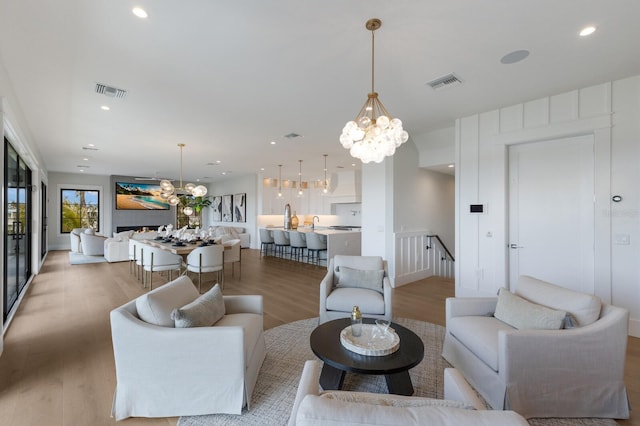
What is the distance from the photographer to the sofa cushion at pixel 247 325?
2.11m

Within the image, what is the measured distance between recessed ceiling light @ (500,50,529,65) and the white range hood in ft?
21.2

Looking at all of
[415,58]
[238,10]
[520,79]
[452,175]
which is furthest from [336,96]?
[452,175]

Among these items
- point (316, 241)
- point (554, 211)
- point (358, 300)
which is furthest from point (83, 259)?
point (554, 211)

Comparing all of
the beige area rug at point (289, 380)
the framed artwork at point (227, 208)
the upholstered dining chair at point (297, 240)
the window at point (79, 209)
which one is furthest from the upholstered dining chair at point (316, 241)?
the window at point (79, 209)

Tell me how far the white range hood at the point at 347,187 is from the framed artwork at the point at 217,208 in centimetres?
544

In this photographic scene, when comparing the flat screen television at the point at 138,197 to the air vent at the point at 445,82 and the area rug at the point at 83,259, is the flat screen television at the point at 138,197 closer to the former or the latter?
the area rug at the point at 83,259

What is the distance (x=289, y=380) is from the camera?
7.74ft

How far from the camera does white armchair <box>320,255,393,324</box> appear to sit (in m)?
3.05

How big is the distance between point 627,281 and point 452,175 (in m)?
4.06

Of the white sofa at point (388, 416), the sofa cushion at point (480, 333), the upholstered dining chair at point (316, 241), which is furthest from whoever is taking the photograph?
the upholstered dining chair at point (316, 241)

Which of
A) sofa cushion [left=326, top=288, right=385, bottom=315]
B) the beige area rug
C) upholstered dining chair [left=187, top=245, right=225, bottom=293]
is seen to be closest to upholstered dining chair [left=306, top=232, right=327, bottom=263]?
upholstered dining chair [left=187, top=245, right=225, bottom=293]

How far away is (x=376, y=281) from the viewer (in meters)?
→ 3.37

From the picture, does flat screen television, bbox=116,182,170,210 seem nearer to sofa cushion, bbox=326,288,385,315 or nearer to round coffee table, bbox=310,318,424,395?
sofa cushion, bbox=326,288,385,315

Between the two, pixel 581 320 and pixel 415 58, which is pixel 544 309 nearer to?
pixel 581 320
